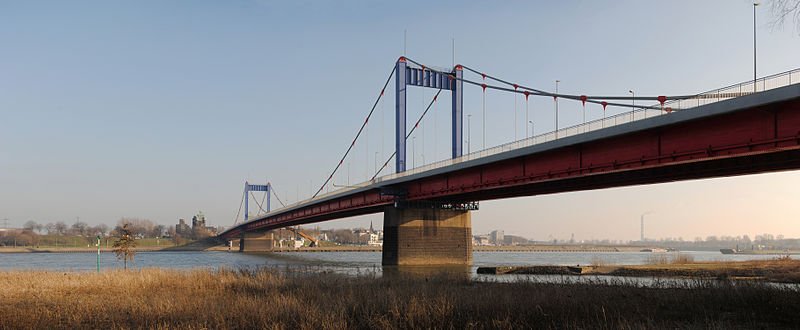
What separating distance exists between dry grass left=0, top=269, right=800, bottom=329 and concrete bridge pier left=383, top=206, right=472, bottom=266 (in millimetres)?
43394

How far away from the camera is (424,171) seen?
63.7 meters

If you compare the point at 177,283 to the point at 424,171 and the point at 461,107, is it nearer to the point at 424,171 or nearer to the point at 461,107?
the point at 424,171

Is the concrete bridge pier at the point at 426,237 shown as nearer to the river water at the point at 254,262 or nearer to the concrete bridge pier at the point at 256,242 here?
the river water at the point at 254,262

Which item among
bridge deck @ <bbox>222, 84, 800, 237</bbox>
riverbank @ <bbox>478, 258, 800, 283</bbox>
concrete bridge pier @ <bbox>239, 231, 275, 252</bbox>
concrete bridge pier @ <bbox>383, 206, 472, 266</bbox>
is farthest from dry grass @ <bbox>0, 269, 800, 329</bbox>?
A: concrete bridge pier @ <bbox>239, 231, 275, 252</bbox>

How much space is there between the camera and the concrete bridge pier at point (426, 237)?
221ft

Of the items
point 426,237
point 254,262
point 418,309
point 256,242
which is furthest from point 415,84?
point 256,242

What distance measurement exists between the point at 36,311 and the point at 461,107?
59.8 metres

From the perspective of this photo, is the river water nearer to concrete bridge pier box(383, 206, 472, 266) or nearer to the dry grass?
concrete bridge pier box(383, 206, 472, 266)

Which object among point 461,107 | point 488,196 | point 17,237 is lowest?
point 17,237

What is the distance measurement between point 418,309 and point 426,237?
53.0m

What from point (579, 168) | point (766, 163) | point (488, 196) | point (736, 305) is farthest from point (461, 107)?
point (736, 305)

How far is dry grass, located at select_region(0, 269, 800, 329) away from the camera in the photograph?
1538 cm

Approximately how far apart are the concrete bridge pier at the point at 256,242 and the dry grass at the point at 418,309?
473 feet

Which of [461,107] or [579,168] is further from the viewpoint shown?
[461,107]
